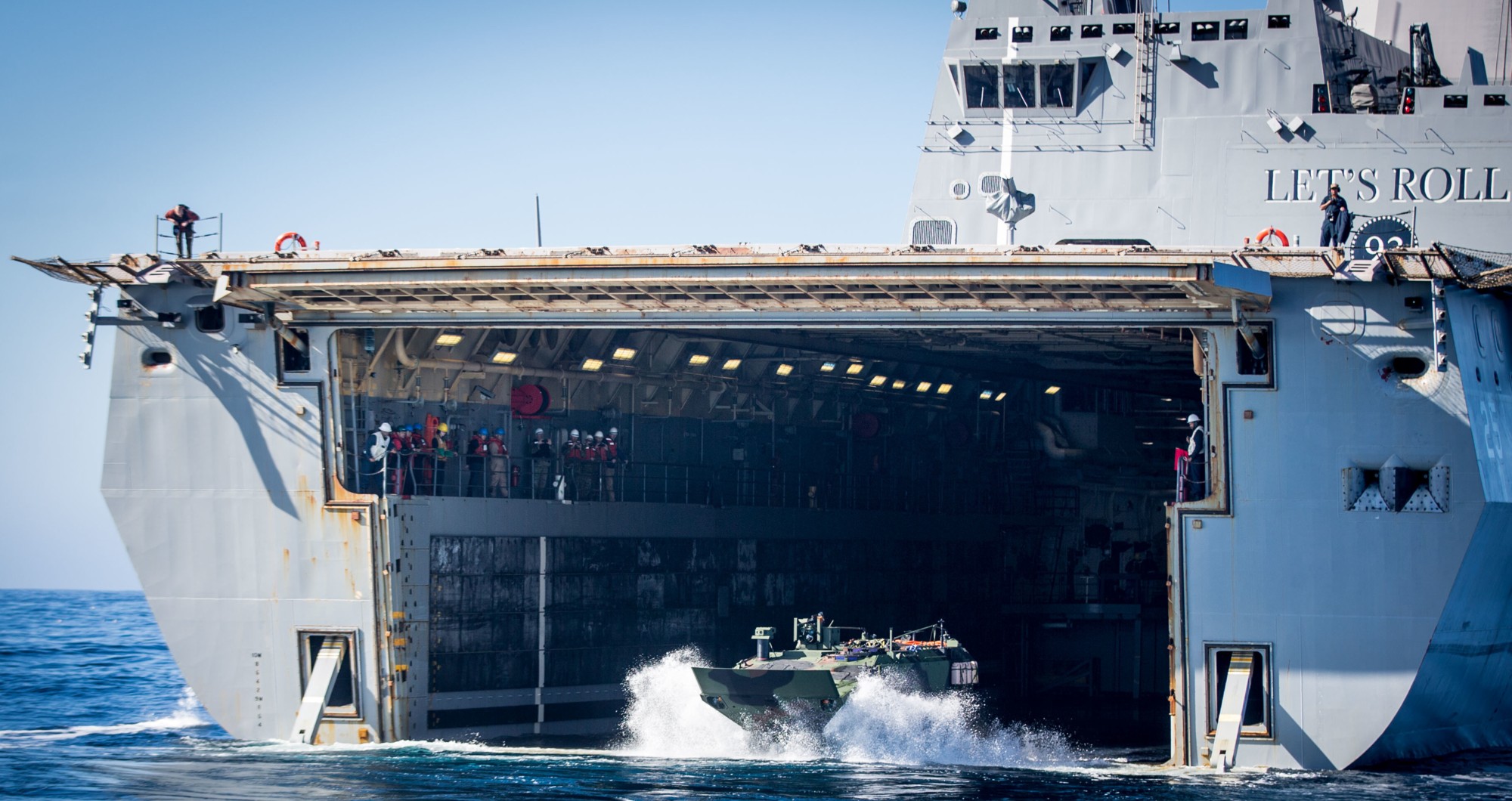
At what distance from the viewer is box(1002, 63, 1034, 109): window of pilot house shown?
2759cm

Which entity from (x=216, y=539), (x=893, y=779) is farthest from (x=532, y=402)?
(x=893, y=779)

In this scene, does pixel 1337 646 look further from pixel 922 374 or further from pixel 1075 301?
pixel 922 374

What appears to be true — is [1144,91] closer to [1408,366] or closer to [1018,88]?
[1018,88]

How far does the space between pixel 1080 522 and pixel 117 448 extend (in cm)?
2401

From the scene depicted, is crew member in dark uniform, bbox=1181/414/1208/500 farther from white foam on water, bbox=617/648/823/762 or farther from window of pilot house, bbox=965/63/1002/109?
window of pilot house, bbox=965/63/1002/109

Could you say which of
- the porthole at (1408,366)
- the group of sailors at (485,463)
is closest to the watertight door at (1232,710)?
the porthole at (1408,366)

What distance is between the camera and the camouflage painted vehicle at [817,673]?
24.2m

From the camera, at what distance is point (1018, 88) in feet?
91.0

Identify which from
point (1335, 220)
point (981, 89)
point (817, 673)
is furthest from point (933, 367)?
point (1335, 220)

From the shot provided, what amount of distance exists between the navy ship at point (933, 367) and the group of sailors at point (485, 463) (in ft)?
0.29

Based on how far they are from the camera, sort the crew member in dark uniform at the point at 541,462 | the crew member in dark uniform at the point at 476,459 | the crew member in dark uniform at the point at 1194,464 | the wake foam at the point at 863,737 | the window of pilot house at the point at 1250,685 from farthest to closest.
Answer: the crew member in dark uniform at the point at 541,462 → the crew member in dark uniform at the point at 476,459 → the wake foam at the point at 863,737 → the crew member in dark uniform at the point at 1194,464 → the window of pilot house at the point at 1250,685

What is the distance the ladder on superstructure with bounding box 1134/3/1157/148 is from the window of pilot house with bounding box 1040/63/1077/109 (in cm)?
104

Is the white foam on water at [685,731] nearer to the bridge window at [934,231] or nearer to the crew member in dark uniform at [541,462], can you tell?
the crew member in dark uniform at [541,462]

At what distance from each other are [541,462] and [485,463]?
1.38 metres
